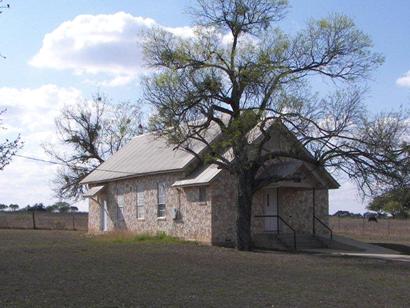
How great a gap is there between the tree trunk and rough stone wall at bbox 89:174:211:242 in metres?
2.64

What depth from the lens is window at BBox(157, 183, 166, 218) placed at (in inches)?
1320

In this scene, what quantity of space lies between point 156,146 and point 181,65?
39.1ft

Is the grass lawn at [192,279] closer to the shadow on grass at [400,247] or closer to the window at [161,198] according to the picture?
the shadow on grass at [400,247]

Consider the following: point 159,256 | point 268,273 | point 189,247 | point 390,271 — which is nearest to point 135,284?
point 268,273

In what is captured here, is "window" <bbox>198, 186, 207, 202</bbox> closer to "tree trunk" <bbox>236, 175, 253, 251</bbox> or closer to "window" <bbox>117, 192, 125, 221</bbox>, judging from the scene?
"tree trunk" <bbox>236, 175, 253, 251</bbox>

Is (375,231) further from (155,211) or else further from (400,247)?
(155,211)

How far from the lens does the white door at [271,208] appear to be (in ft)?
103

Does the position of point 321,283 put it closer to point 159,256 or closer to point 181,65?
point 159,256

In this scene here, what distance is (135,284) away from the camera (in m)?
14.9

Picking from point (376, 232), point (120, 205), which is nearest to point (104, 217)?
point (120, 205)

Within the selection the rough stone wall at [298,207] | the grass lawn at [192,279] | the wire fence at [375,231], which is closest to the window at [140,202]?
the rough stone wall at [298,207]

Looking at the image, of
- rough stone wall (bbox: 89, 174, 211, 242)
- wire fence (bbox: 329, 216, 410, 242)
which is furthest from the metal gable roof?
wire fence (bbox: 329, 216, 410, 242)

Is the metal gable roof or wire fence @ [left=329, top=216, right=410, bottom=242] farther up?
the metal gable roof

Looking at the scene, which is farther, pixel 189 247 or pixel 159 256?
pixel 189 247
